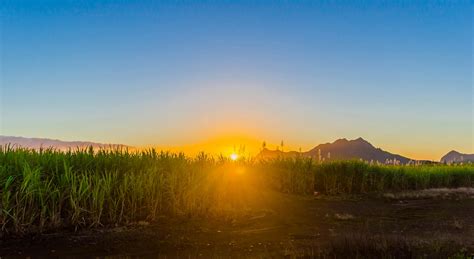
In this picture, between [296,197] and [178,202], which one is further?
[296,197]

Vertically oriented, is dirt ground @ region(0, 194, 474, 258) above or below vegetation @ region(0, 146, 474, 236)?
below

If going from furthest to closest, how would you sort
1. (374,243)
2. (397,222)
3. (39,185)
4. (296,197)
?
(296,197)
(397,222)
(39,185)
(374,243)

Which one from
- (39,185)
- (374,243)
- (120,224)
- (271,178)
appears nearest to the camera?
(374,243)

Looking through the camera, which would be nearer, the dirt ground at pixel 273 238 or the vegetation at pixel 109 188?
the dirt ground at pixel 273 238

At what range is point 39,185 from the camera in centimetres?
821

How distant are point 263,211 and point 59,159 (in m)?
4.55

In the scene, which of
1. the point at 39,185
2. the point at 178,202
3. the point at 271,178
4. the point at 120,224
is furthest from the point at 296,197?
the point at 39,185

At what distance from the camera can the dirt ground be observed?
6961mm

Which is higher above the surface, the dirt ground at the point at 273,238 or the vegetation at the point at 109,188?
the vegetation at the point at 109,188

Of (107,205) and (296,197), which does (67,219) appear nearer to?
(107,205)

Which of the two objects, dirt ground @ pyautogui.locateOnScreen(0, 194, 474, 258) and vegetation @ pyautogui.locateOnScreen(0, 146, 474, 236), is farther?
vegetation @ pyautogui.locateOnScreen(0, 146, 474, 236)

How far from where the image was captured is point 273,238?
823cm

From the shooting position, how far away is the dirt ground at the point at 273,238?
6.96m

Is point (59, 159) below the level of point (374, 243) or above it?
above
